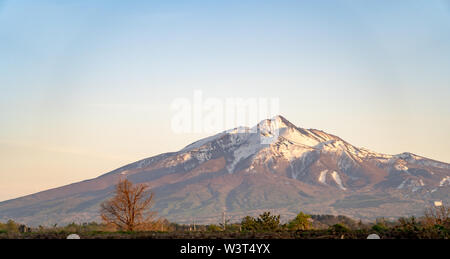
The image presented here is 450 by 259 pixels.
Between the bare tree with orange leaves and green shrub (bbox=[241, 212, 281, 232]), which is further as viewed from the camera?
the bare tree with orange leaves

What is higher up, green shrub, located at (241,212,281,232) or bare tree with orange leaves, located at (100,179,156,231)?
bare tree with orange leaves, located at (100,179,156,231)

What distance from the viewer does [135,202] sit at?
52.2 meters

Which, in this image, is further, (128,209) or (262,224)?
(128,209)

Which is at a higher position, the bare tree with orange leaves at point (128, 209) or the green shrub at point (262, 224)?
the bare tree with orange leaves at point (128, 209)

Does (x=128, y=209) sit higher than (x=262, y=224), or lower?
higher

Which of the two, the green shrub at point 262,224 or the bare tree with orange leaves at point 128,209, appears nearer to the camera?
the green shrub at point 262,224
